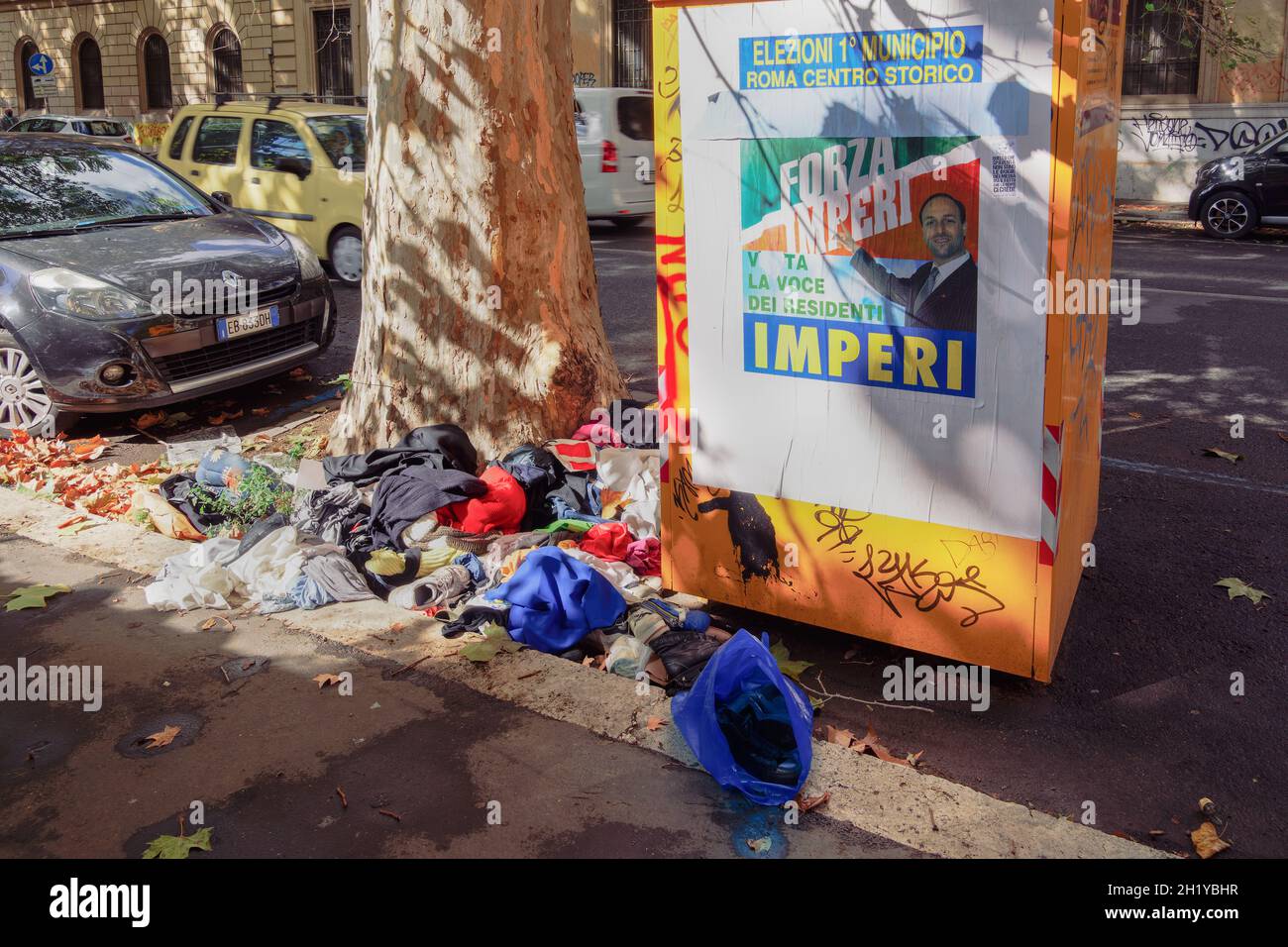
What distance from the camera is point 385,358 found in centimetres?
648

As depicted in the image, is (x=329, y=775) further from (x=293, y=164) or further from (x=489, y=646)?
(x=293, y=164)

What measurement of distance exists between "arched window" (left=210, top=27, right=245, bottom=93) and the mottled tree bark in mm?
30007

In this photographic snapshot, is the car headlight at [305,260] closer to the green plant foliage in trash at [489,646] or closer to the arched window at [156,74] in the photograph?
the green plant foliage in trash at [489,646]

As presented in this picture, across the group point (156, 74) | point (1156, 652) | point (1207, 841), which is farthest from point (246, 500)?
point (156, 74)

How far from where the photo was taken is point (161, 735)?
150 inches

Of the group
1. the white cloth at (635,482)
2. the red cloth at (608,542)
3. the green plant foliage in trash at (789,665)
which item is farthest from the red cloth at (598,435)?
the green plant foliage in trash at (789,665)

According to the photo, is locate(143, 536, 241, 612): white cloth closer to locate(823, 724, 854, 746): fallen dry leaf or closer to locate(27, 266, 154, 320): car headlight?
locate(823, 724, 854, 746): fallen dry leaf

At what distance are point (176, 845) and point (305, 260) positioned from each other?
572cm

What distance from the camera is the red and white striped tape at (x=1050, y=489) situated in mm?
3727

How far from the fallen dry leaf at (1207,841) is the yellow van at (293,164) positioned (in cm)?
1049

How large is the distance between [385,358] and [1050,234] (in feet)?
12.7

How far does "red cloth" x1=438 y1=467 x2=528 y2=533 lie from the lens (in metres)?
5.44

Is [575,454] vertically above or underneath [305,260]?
underneath

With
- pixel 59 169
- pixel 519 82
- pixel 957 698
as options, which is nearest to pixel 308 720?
pixel 957 698
